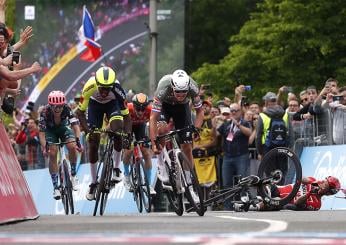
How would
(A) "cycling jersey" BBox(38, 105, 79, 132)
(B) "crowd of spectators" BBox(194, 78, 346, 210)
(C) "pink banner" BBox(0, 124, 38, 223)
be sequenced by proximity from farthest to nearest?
(A) "cycling jersey" BBox(38, 105, 79, 132) → (B) "crowd of spectators" BBox(194, 78, 346, 210) → (C) "pink banner" BBox(0, 124, 38, 223)

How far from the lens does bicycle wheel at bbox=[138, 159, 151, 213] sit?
740 inches

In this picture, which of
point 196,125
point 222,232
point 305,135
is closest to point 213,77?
point 305,135

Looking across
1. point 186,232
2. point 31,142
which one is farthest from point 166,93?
point 31,142

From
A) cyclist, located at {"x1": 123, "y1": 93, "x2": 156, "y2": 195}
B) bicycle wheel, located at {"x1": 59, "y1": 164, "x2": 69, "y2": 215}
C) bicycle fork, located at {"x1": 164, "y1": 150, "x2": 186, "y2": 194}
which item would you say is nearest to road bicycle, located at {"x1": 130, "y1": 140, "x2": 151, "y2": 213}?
cyclist, located at {"x1": 123, "y1": 93, "x2": 156, "y2": 195}

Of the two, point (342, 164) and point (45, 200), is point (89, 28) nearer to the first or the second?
point (45, 200)

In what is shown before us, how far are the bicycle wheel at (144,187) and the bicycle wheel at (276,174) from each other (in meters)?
2.10

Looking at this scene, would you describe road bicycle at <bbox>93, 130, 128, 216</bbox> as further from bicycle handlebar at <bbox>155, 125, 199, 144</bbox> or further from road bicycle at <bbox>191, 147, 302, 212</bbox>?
bicycle handlebar at <bbox>155, 125, 199, 144</bbox>

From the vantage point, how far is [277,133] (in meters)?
19.8

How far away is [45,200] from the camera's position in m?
26.7

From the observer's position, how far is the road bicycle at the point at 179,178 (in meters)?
14.9

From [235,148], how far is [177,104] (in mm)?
4947

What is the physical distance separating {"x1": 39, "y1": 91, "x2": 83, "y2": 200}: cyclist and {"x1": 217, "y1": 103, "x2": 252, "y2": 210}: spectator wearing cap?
8.50ft

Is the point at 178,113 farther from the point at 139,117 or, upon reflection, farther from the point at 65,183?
the point at 65,183

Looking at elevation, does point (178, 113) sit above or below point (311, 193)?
above
